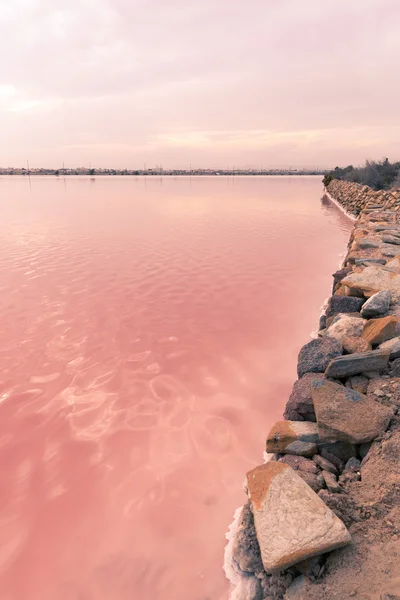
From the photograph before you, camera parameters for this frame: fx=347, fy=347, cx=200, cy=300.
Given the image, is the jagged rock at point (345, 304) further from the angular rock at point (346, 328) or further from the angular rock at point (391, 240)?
the angular rock at point (391, 240)

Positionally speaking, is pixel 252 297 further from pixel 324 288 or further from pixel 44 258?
pixel 44 258

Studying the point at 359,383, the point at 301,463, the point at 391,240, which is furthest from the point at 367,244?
the point at 301,463

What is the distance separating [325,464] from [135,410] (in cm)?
222

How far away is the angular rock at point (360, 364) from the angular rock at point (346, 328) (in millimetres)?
658

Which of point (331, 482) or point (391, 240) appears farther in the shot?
point (391, 240)

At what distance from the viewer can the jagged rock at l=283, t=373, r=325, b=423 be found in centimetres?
308

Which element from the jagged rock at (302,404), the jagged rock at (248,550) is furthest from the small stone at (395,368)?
the jagged rock at (248,550)

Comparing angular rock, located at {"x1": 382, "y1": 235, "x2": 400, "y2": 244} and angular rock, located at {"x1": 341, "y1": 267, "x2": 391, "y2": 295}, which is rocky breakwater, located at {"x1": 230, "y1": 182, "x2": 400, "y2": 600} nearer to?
angular rock, located at {"x1": 341, "y1": 267, "x2": 391, "y2": 295}

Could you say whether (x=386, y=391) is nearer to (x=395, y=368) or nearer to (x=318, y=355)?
(x=395, y=368)

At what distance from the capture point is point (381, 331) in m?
3.66

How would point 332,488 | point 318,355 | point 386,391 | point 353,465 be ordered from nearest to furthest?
1. point 332,488
2. point 353,465
3. point 386,391
4. point 318,355

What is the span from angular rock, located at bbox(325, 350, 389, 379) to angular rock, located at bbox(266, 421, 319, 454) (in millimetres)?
649

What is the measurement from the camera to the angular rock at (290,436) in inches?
110

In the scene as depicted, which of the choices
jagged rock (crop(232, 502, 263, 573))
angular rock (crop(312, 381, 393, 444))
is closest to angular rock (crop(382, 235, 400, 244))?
angular rock (crop(312, 381, 393, 444))
